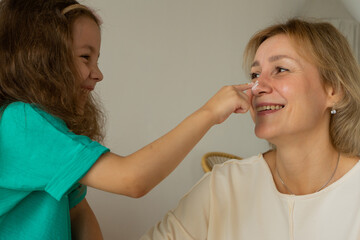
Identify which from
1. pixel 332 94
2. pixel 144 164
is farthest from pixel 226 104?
pixel 332 94

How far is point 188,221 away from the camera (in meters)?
1.36

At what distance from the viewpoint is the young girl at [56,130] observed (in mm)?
966

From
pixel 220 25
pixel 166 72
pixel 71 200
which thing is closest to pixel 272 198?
pixel 71 200

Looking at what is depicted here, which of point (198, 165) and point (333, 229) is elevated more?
point (333, 229)

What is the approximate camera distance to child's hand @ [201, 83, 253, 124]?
3.57ft

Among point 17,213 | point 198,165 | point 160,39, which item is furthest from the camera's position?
point 198,165

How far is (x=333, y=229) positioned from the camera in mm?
1275

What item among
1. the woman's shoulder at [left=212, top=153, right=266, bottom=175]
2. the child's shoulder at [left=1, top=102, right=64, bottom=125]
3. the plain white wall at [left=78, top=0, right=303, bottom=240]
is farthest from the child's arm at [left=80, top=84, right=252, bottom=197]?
the plain white wall at [left=78, top=0, right=303, bottom=240]

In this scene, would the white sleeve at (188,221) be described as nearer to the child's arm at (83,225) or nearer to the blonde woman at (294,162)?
the blonde woman at (294,162)

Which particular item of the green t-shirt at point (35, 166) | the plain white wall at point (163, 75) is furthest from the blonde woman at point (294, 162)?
the plain white wall at point (163, 75)

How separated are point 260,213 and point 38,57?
841 mm

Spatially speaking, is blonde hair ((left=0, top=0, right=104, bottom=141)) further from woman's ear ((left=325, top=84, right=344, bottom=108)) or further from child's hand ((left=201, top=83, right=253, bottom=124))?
woman's ear ((left=325, top=84, right=344, bottom=108))

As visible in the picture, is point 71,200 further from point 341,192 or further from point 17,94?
point 341,192

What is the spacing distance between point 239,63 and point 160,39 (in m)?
0.83
